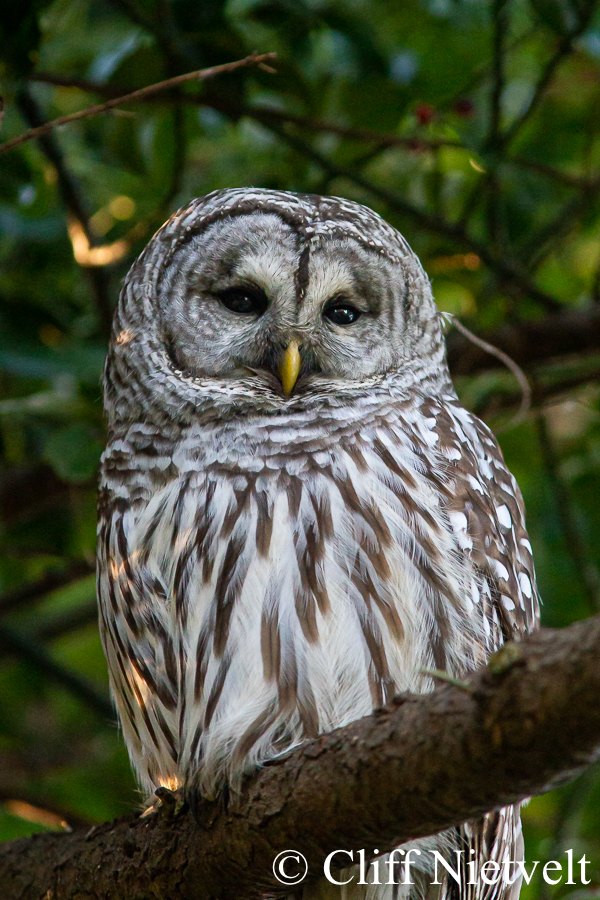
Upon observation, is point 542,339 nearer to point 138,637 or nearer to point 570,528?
point 570,528

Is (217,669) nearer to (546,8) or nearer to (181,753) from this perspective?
(181,753)

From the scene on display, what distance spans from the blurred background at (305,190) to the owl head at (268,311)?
1.73 ft

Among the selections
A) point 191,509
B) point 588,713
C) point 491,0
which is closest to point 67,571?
point 191,509

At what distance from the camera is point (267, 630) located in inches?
92.4

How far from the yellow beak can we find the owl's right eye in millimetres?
173

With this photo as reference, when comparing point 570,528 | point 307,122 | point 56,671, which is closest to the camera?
point 307,122

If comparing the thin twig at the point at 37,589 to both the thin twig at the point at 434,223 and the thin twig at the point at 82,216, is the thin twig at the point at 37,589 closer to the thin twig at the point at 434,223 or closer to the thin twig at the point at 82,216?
the thin twig at the point at 82,216

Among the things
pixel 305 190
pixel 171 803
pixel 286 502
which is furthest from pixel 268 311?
pixel 305 190

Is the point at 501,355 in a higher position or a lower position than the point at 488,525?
higher

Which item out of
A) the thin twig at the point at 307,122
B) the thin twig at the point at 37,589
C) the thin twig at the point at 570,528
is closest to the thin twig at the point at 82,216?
the thin twig at the point at 307,122

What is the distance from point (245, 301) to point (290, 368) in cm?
27

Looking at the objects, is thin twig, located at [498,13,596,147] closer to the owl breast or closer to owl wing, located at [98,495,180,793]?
the owl breast

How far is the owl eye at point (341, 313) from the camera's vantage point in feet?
8.84

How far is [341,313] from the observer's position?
106 inches
